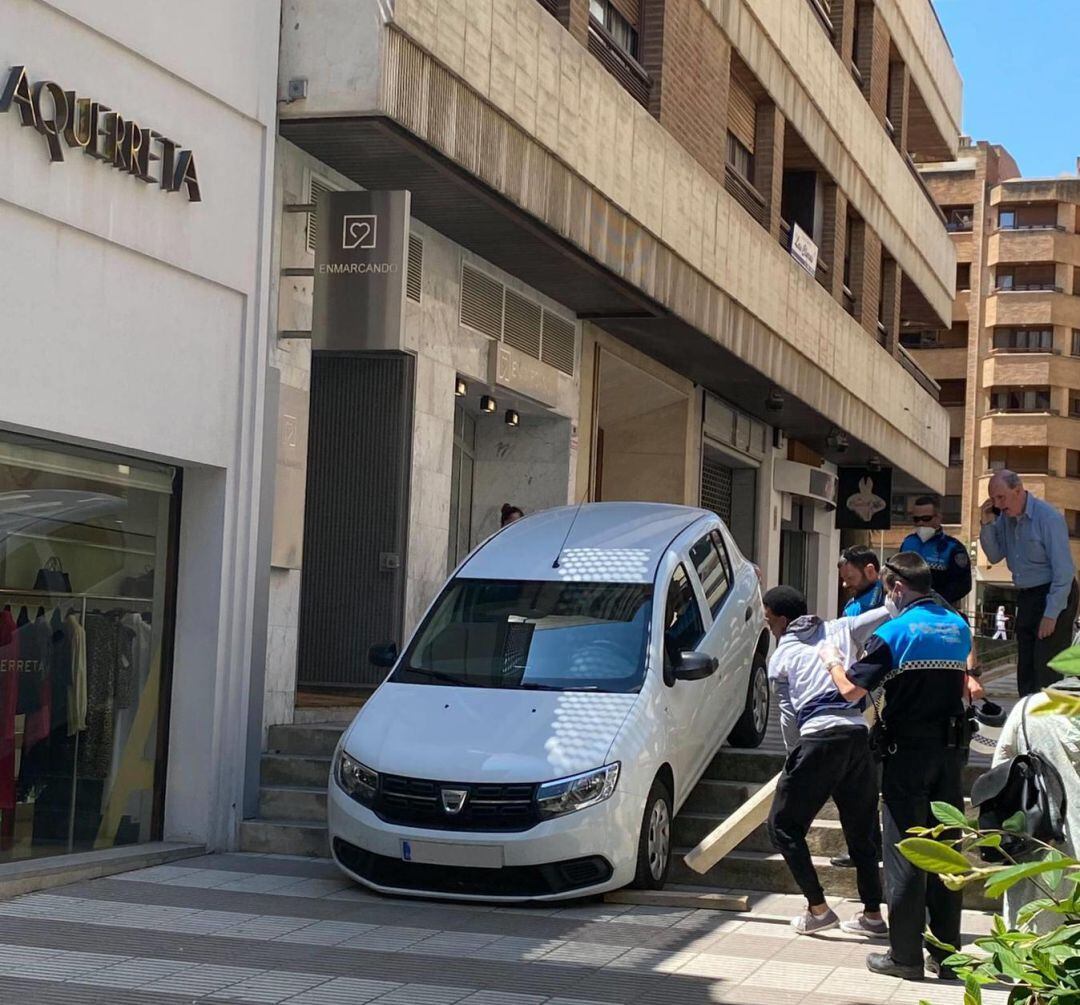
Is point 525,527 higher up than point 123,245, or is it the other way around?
point 123,245

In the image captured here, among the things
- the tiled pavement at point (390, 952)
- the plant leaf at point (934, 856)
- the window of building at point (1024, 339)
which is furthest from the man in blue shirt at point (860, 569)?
the window of building at point (1024, 339)

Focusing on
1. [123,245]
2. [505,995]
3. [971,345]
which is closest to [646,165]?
[123,245]

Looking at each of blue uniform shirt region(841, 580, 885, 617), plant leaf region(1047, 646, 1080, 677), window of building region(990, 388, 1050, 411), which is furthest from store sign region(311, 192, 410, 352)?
window of building region(990, 388, 1050, 411)

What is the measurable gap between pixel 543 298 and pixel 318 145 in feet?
16.5

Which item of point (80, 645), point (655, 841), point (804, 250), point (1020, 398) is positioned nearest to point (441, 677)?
point (655, 841)

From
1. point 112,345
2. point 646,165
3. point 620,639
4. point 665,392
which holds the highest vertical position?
point 646,165

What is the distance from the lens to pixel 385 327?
12359 millimetres

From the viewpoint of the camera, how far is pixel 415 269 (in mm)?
14594

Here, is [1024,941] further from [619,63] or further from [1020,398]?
[1020,398]

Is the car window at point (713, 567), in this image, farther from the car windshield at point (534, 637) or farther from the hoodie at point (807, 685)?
the hoodie at point (807, 685)

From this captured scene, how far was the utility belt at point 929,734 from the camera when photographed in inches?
319

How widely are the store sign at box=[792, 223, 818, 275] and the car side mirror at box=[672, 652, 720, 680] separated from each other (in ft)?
45.1

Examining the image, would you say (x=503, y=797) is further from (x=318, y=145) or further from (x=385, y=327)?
(x=318, y=145)

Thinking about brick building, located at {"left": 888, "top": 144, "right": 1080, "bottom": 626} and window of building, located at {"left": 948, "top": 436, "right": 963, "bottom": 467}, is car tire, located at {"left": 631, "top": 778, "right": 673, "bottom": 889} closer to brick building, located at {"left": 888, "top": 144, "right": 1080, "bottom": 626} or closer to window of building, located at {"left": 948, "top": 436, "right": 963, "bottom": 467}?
brick building, located at {"left": 888, "top": 144, "right": 1080, "bottom": 626}
